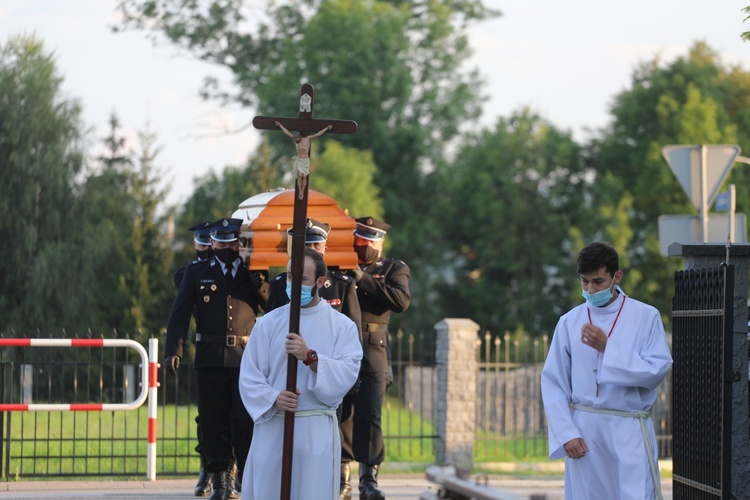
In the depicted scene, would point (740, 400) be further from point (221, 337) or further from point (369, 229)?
point (221, 337)

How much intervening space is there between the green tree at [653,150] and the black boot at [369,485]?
32.3m

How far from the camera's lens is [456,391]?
54.2 ft

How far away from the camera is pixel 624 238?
4291cm

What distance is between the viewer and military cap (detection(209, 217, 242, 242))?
11312 millimetres

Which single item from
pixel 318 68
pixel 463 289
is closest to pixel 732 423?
pixel 318 68

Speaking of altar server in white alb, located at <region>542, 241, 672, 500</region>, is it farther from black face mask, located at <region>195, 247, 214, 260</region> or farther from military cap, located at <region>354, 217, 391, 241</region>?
black face mask, located at <region>195, 247, 214, 260</region>

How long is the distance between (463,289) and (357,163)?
1111 centimetres

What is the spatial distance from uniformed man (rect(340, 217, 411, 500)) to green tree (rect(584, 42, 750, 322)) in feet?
105

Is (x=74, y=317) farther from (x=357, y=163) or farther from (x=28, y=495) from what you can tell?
(x=28, y=495)

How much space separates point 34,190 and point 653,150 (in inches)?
764

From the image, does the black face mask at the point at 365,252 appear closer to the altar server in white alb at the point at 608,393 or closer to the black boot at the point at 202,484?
the black boot at the point at 202,484

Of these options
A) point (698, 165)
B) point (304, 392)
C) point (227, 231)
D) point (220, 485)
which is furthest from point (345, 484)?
point (698, 165)

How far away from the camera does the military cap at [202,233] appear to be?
11.8 m

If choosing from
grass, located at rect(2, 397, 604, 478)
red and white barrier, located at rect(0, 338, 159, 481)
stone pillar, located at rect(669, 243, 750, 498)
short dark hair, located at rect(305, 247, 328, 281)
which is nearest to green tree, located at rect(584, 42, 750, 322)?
grass, located at rect(2, 397, 604, 478)
